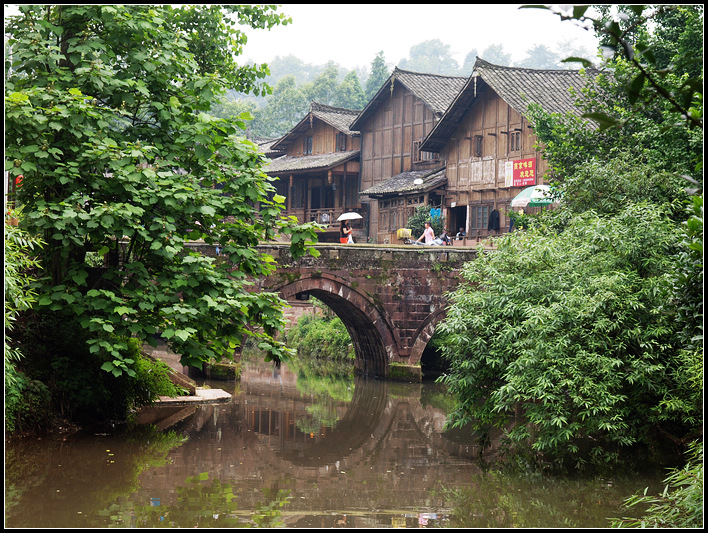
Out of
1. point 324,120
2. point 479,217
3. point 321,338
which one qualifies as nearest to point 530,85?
point 479,217

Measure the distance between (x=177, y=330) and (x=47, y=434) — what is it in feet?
9.09

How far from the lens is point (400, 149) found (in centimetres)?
2844

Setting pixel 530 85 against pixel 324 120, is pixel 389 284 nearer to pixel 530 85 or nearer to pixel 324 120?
pixel 530 85

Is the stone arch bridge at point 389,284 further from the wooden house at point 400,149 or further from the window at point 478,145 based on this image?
the wooden house at point 400,149

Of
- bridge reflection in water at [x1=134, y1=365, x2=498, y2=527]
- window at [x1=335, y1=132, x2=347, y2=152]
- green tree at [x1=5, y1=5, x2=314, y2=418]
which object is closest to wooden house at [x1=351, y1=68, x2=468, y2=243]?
window at [x1=335, y1=132, x2=347, y2=152]

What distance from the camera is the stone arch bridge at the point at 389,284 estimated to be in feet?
61.6

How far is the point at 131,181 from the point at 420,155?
20.1 m

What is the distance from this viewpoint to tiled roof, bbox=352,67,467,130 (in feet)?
89.6

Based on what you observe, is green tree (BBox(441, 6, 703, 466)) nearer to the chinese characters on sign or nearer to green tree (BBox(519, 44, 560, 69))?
the chinese characters on sign

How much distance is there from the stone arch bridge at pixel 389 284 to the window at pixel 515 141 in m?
5.56

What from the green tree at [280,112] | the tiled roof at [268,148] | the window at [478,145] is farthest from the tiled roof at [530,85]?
the green tree at [280,112]

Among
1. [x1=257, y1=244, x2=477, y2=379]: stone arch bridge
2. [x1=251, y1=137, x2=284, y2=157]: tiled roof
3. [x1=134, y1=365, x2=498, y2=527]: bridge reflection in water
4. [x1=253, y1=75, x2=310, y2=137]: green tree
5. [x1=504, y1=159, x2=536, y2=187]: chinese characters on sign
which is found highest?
[x1=253, y1=75, x2=310, y2=137]: green tree

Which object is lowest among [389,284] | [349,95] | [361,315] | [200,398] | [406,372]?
[200,398]

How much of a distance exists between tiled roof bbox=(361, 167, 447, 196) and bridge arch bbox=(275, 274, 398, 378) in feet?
21.1
